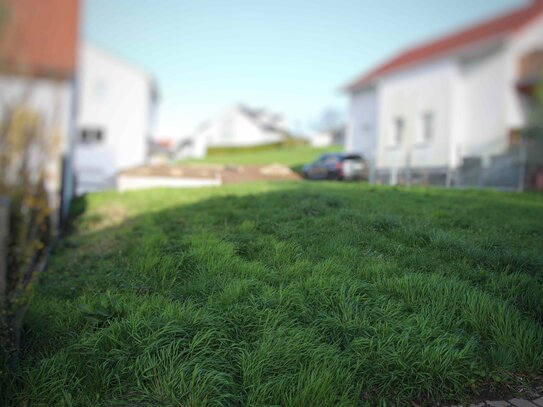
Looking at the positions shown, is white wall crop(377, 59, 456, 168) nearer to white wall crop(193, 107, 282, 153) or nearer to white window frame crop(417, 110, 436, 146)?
white window frame crop(417, 110, 436, 146)

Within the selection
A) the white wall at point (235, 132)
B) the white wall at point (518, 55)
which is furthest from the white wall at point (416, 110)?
the white wall at point (235, 132)

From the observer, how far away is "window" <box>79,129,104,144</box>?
28.2 m

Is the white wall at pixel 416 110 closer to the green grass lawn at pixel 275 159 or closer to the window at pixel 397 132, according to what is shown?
the window at pixel 397 132

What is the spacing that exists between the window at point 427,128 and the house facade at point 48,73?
13.8 meters

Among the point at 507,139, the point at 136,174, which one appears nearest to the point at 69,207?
the point at 136,174

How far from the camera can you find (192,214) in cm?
674

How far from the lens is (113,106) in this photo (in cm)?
2895

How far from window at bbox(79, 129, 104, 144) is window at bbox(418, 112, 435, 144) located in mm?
19237

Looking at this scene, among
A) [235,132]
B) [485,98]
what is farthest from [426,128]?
[235,132]

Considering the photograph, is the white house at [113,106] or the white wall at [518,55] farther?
the white house at [113,106]

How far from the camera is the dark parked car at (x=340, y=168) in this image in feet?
53.0

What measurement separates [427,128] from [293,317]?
17.6m

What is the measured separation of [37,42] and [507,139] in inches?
822

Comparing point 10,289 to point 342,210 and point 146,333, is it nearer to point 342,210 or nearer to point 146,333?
point 146,333
